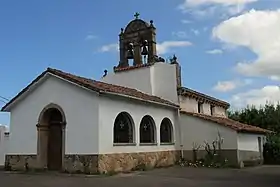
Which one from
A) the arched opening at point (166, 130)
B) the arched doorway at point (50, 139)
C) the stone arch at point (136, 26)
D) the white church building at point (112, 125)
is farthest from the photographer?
the stone arch at point (136, 26)

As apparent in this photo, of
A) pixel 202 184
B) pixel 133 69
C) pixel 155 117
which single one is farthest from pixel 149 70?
pixel 202 184

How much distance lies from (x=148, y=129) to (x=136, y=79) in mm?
5213

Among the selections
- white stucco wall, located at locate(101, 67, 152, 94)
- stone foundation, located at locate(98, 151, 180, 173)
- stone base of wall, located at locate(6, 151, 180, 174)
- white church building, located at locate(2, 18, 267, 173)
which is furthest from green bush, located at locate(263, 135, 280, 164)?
white stucco wall, located at locate(101, 67, 152, 94)

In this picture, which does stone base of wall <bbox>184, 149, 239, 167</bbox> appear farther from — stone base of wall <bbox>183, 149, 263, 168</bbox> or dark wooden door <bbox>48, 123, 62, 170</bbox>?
dark wooden door <bbox>48, 123, 62, 170</bbox>

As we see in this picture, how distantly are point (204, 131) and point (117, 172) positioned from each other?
24.2ft

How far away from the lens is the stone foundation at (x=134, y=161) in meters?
16.3

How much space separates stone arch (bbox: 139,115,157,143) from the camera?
20250 millimetres

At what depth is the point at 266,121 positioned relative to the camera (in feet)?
107

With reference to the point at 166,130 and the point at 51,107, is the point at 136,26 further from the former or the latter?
the point at 51,107

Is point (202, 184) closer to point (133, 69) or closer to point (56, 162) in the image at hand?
point (56, 162)

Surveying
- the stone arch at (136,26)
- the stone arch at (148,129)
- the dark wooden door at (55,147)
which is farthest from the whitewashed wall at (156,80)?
the dark wooden door at (55,147)

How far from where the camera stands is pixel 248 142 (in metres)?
22.8

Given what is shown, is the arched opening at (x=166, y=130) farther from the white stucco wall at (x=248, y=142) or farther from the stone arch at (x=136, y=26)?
the stone arch at (x=136, y=26)

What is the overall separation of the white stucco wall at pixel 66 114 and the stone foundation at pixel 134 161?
2.65ft
